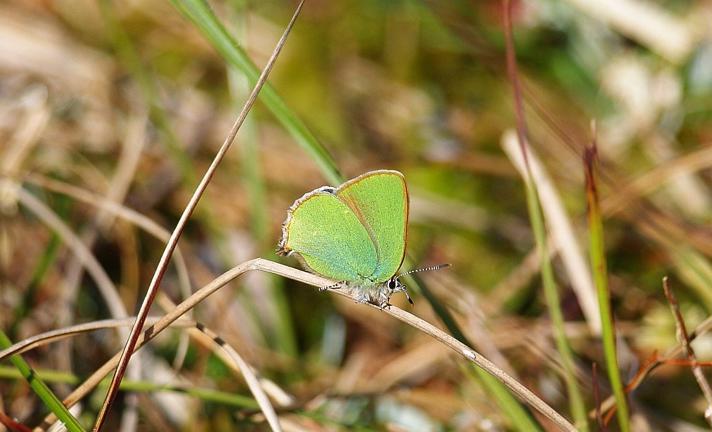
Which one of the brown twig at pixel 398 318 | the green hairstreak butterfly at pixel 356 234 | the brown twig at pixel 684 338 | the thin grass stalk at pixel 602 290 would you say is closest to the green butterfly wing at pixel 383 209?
the green hairstreak butterfly at pixel 356 234

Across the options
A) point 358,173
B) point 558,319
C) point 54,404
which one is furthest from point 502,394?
point 358,173

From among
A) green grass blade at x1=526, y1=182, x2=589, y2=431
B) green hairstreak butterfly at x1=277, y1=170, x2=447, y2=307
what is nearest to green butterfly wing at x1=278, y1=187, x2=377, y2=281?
green hairstreak butterfly at x1=277, y1=170, x2=447, y2=307

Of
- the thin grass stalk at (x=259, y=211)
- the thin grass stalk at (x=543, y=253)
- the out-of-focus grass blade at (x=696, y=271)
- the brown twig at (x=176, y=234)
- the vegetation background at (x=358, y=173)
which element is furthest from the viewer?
the thin grass stalk at (x=259, y=211)

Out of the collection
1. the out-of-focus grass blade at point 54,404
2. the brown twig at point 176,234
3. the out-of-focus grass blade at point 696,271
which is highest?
the out-of-focus grass blade at point 696,271

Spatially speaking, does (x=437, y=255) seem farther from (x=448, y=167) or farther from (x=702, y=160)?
(x=702, y=160)

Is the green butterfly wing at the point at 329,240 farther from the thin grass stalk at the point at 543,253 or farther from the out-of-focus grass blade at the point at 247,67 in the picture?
the thin grass stalk at the point at 543,253

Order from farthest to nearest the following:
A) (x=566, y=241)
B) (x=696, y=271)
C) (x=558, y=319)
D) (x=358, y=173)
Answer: (x=358, y=173) → (x=566, y=241) → (x=696, y=271) → (x=558, y=319)

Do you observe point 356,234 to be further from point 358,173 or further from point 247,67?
point 358,173

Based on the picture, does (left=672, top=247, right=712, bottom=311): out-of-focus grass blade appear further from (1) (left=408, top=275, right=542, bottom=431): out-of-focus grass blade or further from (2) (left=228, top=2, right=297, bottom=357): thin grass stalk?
(2) (left=228, top=2, right=297, bottom=357): thin grass stalk
